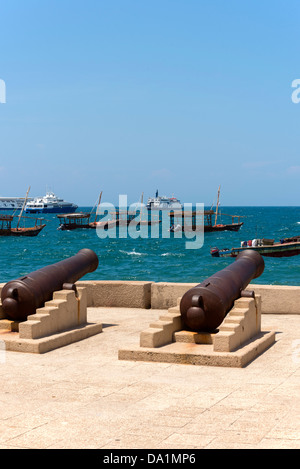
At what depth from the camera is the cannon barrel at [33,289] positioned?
9.32 meters

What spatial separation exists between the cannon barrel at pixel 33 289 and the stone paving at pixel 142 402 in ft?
2.65

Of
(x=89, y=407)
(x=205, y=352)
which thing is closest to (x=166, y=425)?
(x=89, y=407)

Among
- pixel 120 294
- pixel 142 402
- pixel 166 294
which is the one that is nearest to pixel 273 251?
pixel 120 294

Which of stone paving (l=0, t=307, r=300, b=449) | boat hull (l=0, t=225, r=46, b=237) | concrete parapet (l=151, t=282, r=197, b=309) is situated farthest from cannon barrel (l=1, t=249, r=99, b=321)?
boat hull (l=0, t=225, r=46, b=237)

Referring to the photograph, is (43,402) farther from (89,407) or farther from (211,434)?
(211,434)

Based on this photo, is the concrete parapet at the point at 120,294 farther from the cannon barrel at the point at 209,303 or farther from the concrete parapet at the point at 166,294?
the cannon barrel at the point at 209,303

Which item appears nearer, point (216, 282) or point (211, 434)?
point (211, 434)

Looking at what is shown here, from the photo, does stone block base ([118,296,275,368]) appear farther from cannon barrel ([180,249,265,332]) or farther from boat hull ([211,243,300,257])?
boat hull ([211,243,300,257])

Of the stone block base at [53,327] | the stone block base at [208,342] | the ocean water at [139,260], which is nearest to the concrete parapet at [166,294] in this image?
the stone block base at [53,327]

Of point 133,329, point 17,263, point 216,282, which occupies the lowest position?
point 17,263

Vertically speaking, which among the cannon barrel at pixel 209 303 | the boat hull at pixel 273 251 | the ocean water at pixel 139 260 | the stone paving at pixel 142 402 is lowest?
the ocean water at pixel 139 260

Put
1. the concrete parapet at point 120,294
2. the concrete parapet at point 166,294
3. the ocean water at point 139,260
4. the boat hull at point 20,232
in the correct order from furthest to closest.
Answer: the boat hull at point 20,232 → the ocean water at point 139,260 → the concrete parapet at point 120,294 → the concrete parapet at point 166,294
